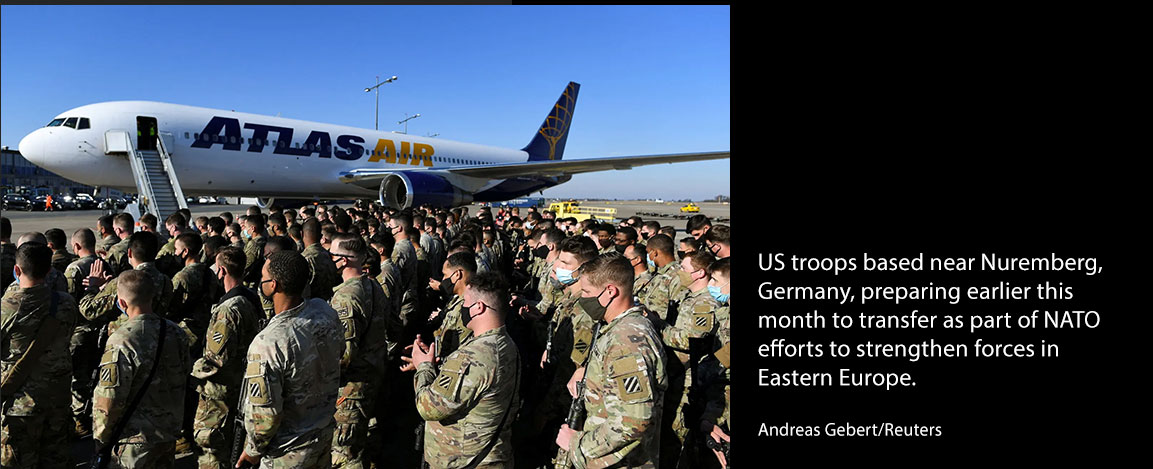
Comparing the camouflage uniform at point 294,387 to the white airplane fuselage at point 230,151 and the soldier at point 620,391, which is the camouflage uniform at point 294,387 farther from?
the white airplane fuselage at point 230,151

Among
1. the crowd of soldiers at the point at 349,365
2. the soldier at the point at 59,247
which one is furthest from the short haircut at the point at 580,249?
the soldier at the point at 59,247

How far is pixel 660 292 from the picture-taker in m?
4.81

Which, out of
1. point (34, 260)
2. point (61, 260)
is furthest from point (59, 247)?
point (34, 260)

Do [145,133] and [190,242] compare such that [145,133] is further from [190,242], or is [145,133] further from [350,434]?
[350,434]

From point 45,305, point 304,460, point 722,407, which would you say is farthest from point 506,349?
point 45,305

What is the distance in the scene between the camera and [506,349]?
8.62 ft

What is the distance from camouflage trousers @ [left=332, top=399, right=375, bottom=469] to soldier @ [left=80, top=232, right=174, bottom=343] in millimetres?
1418

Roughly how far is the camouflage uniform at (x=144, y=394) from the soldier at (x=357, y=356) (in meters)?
0.83

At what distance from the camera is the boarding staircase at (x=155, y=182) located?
1433 centimetres

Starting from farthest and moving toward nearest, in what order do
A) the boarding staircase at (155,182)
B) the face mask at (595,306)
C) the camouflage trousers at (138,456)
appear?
the boarding staircase at (155,182)
the camouflage trousers at (138,456)
the face mask at (595,306)

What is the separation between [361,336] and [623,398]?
6.71 ft

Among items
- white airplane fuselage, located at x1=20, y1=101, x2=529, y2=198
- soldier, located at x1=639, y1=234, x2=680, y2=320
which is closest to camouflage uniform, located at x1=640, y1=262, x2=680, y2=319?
soldier, located at x1=639, y1=234, x2=680, y2=320
